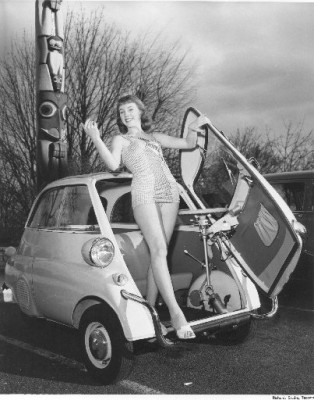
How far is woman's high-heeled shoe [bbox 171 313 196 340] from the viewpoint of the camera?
3.04 metres

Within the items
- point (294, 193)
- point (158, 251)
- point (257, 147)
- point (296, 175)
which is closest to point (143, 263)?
point (158, 251)

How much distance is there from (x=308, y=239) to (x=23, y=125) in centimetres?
840

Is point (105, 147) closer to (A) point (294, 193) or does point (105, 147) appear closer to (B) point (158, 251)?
(B) point (158, 251)

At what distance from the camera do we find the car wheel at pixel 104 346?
3123 millimetres

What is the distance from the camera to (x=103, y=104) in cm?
1300

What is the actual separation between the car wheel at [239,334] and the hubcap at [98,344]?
121 cm

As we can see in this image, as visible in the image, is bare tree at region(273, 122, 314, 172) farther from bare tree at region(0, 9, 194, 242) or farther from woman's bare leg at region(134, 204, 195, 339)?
woman's bare leg at region(134, 204, 195, 339)

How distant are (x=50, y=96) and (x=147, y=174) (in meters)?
5.34

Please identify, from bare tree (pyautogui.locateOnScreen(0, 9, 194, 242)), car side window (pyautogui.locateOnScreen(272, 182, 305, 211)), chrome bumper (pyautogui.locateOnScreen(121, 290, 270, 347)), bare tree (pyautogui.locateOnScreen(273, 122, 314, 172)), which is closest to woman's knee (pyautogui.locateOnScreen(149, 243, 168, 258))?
chrome bumper (pyautogui.locateOnScreen(121, 290, 270, 347))

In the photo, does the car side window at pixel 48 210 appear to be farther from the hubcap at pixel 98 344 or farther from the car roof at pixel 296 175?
the car roof at pixel 296 175

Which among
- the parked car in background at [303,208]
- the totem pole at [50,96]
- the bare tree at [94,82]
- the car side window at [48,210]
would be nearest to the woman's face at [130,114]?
the car side window at [48,210]

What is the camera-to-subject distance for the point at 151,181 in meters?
3.39

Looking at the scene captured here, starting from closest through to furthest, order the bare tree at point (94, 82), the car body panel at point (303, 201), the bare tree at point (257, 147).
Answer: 1. the car body panel at point (303, 201)
2. the bare tree at point (94, 82)
3. the bare tree at point (257, 147)

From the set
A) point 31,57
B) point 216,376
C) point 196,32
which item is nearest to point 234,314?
point 216,376
